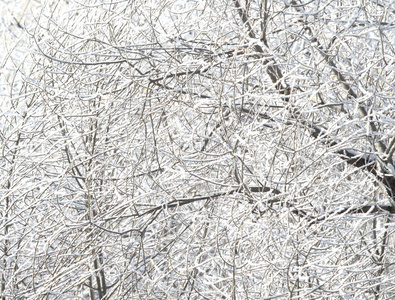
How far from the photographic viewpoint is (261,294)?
12.3 feet

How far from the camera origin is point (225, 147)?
3354mm

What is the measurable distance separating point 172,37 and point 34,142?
1.80 metres

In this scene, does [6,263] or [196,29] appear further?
[6,263]

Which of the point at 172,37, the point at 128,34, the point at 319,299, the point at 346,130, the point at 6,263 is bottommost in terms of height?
the point at 319,299

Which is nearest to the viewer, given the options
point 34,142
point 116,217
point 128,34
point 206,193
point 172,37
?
point 172,37

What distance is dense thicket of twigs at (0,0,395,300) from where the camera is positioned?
11.0 feet

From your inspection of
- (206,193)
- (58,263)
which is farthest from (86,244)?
(206,193)

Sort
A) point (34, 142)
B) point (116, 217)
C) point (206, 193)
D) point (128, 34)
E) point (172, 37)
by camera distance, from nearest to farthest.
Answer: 1. point (172, 37)
2. point (116, 217)
3. point (206, 193)
4. point (128, 34)
5. point (34, 142)

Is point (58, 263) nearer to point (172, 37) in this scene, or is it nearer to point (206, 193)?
point (206, 193)

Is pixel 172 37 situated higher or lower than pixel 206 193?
higher

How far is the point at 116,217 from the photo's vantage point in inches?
142

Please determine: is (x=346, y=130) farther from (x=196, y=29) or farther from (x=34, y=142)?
(x=34, y=142)

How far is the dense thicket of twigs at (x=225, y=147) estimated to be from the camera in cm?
334

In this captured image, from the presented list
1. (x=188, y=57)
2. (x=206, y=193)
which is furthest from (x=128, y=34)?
(x=206, y=193)
